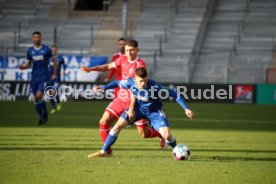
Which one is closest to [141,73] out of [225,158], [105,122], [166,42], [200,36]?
[105,122]

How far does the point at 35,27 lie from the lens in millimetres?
43094

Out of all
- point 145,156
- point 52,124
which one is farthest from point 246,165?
point 52,124

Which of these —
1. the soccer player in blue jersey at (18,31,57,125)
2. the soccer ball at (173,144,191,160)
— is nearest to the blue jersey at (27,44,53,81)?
the soccer player in blue jersey at (18,31,57,125)

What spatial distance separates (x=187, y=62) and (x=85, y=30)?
7.95m

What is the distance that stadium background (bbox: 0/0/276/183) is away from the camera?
3488 cm

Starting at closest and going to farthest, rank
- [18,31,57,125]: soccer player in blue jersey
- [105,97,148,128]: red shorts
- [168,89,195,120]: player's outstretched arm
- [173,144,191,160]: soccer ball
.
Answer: [168,89,195,120]: player's outstretched arm, [173,144,191,160]: soccer ball, [105,97,148,128]: red shorts, [18,31,57,125]: soccer player in blue jersey

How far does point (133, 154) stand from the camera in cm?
1308

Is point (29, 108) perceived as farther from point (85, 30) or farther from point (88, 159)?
point (88, 159)

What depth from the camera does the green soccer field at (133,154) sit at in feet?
32.7

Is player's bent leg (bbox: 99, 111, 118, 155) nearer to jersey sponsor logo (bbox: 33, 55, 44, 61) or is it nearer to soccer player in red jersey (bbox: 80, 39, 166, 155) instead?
soccer player in red jersey (bbox: 80, 39, 166, 155)

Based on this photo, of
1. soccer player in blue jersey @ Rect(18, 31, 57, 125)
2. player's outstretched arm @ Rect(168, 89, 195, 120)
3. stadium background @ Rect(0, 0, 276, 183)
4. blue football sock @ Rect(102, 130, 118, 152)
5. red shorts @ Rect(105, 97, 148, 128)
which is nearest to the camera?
player's outstretched arm @ Rect(168, 89, 195, 120)

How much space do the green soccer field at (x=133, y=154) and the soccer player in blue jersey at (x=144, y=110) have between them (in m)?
0.39

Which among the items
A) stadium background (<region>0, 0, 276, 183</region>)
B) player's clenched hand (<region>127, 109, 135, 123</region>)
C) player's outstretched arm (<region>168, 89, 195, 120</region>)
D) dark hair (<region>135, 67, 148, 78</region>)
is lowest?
stadium background (<region>0, 0, 276, 183</region>)

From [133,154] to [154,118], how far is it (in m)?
1.10
